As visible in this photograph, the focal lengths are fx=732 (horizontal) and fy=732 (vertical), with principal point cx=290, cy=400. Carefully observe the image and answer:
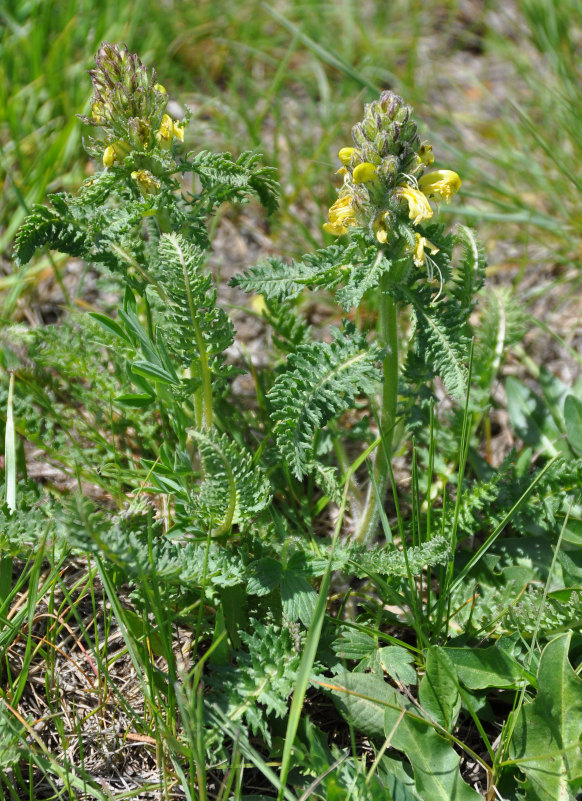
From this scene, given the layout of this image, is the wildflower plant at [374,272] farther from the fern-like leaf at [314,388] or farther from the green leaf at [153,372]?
the green leaf at [153,372]

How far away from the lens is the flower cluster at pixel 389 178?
2.04 m

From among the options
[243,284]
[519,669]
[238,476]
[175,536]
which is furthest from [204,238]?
[519,669]

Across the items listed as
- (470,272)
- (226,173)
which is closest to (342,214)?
(226,173)

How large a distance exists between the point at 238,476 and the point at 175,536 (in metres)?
0.40

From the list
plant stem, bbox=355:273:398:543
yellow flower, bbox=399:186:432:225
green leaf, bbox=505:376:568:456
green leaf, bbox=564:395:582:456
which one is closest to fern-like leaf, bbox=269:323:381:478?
plant stem, bbox=355:273:398:543

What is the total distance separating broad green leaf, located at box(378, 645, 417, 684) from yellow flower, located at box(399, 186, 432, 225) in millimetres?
1277

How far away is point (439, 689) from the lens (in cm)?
217

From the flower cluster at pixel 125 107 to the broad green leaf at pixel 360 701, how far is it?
1691 mm

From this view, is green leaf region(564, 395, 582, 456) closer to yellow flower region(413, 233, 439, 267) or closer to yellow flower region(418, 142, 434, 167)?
yellow flower region(413, 233, 439, 267)

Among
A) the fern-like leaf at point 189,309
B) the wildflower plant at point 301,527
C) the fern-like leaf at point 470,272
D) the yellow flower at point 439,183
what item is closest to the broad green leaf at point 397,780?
the wildflower plant at point 301,527

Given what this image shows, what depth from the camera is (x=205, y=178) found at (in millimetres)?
2287

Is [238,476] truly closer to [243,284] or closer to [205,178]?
[243,284]

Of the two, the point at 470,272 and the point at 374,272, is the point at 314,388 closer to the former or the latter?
the point at 374,272

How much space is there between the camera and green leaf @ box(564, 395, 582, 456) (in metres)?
2.75
